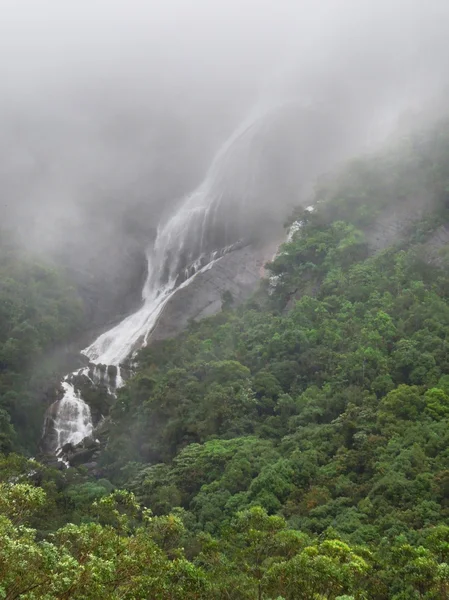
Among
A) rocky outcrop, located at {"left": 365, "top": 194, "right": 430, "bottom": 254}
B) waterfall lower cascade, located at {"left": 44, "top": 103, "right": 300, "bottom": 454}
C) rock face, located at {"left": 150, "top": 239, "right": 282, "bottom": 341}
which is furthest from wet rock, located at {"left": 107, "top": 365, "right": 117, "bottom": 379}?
rocky outcrop, located at {"left": 365, "top": 194, "right": 430, "bottom": 254}

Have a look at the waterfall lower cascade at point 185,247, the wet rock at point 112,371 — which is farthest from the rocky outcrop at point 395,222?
the wet rock at point 112,371

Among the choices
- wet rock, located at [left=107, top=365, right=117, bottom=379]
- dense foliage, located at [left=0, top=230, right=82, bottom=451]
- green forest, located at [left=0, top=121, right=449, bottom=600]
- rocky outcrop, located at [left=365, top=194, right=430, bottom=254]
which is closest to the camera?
green forest, located at [left=0, top=121, right=449, bottom=600]

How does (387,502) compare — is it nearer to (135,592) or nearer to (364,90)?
(135,592)

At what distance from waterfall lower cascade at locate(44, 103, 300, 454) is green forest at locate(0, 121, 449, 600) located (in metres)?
2.74

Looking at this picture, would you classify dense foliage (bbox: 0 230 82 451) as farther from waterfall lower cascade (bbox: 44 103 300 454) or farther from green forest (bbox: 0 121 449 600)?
waterfall lower cascade (bbox: 44 103 300 454)

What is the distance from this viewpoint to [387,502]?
18984 mm

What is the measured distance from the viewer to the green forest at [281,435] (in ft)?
30.6

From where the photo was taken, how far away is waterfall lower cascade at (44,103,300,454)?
3509 centimetres

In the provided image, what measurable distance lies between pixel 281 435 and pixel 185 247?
1136 inches

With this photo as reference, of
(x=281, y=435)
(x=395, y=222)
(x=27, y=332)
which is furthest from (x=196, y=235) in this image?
(x=281, y=435)

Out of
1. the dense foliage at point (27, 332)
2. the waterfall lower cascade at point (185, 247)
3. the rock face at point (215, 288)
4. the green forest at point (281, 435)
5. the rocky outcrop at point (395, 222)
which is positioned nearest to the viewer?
the green forest at point (281, 435)

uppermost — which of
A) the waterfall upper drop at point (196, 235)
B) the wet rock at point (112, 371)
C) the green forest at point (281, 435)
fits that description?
the waterfall upper drop at point (196, 235)

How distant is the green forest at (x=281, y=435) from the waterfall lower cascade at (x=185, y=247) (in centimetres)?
274

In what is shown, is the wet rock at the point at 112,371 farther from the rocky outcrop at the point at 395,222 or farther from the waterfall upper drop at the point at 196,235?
the rocky outcrop at the point at 395,222
